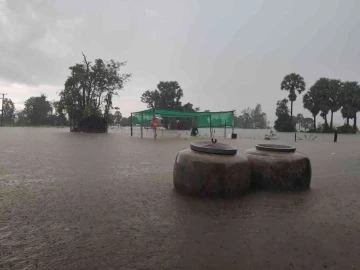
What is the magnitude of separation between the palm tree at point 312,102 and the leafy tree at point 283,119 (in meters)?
5.15

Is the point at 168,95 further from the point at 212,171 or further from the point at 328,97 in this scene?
the point at 212,171

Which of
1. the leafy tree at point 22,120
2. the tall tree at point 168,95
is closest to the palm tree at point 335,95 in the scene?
the tall tree at point 168,95

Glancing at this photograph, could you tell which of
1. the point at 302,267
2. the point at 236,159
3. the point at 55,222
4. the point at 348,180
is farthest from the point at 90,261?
the point at 348,180

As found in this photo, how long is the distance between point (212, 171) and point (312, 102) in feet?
210

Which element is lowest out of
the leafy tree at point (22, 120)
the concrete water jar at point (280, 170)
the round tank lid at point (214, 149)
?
the concrete water jar at point (280, 170)

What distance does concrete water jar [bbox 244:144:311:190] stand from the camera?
5.11m

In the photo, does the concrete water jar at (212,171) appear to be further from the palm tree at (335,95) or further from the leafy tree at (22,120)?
the leafy tree at (22,120)

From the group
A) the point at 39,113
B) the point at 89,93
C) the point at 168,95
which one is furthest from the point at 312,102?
the point at 39,113

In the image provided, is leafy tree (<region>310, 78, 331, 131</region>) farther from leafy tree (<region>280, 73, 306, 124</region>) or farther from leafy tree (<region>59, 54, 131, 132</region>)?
leafy tree (<region>59, 54, 131, 132</region>)

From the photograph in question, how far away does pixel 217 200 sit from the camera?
14.2 feet

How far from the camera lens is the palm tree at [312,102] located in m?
59.6

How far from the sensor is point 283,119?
67125 millimetres

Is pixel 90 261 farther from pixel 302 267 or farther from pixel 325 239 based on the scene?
pixel 325 239

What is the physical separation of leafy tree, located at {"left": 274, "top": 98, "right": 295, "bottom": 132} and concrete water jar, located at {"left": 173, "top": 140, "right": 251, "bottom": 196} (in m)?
66.3
